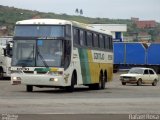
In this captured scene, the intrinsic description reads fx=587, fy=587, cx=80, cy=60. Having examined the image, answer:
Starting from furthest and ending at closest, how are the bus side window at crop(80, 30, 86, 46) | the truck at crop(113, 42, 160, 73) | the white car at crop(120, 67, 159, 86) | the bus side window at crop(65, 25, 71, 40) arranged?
the truck at crop(113, 42, 160, 73) < the white car at crop(120, 67, 159, 86) < the bus side window at crop(80, 30, 86, 46) < the bus side window at crop(65, 25, 71, 40)

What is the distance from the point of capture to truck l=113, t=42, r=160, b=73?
236 feet

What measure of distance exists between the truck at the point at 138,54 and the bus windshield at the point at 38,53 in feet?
143

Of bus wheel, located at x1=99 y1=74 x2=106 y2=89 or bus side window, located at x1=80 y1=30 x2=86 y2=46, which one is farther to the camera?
bus wheel, located at x1=99 y1=74 x2=106 y2=89

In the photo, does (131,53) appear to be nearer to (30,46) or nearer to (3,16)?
(30,46)

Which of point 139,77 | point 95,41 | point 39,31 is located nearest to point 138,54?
point 139,77

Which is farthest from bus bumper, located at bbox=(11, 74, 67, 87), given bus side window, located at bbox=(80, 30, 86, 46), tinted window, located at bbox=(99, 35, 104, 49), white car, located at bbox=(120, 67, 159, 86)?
white car, located at bbox=(120, 67, 159, 86)

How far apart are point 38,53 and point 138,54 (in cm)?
4471

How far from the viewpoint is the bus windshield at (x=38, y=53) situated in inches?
1118

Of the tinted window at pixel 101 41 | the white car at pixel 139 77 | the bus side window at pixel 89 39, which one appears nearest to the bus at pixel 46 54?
the bus side window at pixel 89 39

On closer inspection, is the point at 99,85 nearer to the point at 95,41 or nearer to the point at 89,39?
the point at 95,41

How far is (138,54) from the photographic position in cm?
7225

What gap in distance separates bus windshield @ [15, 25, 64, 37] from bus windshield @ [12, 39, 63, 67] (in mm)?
377

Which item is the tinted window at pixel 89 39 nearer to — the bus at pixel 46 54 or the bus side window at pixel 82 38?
the bus side window at pixel 82 38

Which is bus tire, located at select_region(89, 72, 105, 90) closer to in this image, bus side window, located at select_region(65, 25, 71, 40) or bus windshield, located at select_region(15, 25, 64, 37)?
bus side window, located at select_region(65, 25, 71, 40)
